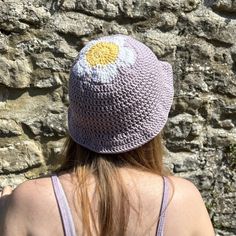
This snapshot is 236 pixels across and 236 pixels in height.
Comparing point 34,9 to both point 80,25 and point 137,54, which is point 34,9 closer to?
point 80,25

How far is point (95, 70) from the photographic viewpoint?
1.61 meters

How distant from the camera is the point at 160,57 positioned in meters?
3.14

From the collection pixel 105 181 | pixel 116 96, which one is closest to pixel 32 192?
pixel 105 181

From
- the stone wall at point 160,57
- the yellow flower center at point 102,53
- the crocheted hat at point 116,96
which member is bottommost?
the stone wall at point 160,57

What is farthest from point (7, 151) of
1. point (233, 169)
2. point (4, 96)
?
point (233, 169)

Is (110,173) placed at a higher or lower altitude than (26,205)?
higher

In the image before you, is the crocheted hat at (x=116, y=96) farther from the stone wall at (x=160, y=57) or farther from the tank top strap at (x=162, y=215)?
the stone wall at (x=160, y=57)

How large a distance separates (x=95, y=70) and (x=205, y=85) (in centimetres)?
171

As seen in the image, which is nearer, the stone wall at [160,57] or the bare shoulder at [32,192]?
the bare shoulder at [32,192]

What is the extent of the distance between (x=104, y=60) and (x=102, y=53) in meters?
0.02

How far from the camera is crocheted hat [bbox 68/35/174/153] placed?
1596 mm

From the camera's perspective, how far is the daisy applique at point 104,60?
1.60m

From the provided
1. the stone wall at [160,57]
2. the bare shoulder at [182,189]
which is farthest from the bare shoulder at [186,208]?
the stone wall at [160,57]

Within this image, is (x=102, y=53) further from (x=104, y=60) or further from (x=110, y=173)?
(x=110, y=173)
